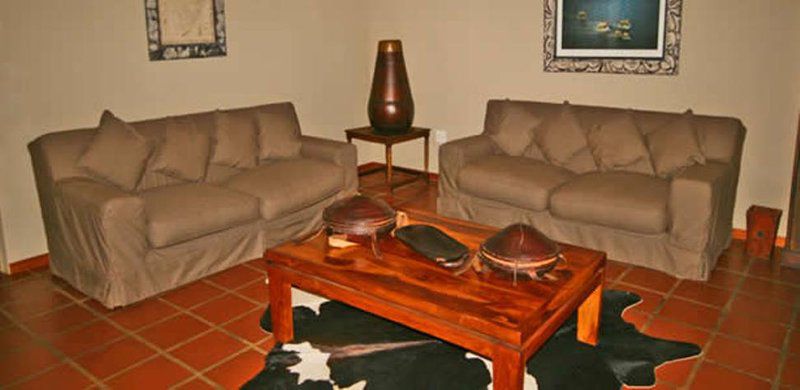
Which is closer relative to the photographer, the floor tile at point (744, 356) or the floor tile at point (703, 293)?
the floor tile at point (744, 356)

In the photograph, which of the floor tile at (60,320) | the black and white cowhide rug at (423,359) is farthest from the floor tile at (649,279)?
the floor tile at (60,320)

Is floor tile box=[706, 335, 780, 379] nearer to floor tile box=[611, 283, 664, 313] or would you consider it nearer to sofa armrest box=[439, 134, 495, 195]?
floor tile box=[611, 283, 664, 313]

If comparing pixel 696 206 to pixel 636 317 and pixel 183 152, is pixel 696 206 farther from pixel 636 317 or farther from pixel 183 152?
pixel 183 152

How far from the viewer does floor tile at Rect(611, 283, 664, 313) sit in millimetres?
3322

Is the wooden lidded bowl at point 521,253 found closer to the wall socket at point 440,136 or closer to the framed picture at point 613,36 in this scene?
the framed picture at point 613,36

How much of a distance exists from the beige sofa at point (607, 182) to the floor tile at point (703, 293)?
9cm

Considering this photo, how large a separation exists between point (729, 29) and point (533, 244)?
2702mm

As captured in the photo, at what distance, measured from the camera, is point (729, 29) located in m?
4.21

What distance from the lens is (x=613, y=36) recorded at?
4668 mm

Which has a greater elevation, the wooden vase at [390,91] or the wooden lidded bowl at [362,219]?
the wooden vase at [390,91]

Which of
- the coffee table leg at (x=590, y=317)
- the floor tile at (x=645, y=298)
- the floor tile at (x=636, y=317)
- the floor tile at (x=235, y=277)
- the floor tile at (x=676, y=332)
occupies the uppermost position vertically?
the coffee table leg at (x=590, y=317)

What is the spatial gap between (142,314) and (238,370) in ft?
2.84

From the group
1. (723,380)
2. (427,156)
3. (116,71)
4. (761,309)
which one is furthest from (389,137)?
(723,380)

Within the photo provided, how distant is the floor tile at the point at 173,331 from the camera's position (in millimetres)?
3027
